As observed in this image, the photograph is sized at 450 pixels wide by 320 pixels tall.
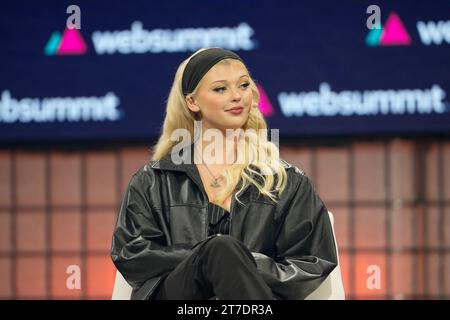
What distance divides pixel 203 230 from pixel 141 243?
0.63 ft

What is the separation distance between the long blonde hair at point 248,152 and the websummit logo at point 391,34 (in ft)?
6.98

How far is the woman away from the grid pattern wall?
2326 mm

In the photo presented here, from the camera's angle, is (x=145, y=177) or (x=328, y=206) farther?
(x=328, y=206)

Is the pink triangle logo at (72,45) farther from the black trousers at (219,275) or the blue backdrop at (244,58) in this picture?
the black trousers at (219,275)

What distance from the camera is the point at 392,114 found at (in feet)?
15.9

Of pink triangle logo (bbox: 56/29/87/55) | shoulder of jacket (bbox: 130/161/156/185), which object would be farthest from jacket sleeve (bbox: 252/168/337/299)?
pink triangle logo (bbox: 56/29/87/55)

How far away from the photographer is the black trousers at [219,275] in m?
2.33

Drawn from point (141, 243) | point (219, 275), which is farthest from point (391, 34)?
point (219, 275)

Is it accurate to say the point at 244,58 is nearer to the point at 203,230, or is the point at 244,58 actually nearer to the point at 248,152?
the point at 248,152

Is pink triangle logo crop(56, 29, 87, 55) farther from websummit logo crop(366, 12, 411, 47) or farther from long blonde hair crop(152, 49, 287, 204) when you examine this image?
long blonde hair crop(152, 49, 287, 204)

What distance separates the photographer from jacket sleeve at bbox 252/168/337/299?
8.45 ft

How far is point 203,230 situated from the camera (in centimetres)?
271
